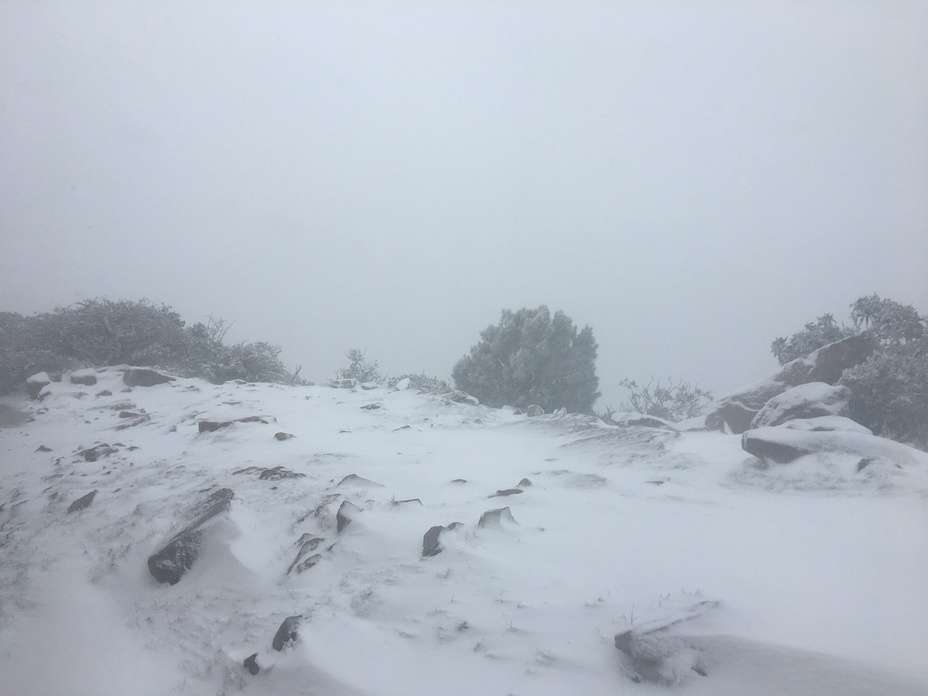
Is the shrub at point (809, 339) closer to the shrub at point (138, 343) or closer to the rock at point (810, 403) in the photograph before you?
the rock at point (810, 403)

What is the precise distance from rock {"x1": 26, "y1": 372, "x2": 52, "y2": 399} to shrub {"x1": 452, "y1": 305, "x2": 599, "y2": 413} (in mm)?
10738

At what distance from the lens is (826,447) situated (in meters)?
5.40

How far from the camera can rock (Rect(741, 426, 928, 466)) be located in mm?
5250

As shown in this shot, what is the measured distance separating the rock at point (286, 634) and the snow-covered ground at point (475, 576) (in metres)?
0.09

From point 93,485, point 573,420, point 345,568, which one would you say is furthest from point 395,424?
point 345,568

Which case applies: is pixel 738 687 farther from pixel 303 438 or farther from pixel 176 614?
pixel 303 438

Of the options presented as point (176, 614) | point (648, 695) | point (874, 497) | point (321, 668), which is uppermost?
point (874, 497)

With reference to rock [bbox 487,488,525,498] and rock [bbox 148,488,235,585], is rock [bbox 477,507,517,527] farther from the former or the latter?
rock [bbox 148,488,235,585]

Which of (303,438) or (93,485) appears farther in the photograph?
(303,438)

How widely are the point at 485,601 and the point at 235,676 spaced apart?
1454 millimetres

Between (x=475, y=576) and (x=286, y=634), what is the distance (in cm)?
118

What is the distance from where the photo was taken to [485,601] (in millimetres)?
3375

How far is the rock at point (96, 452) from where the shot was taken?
7.39 meters

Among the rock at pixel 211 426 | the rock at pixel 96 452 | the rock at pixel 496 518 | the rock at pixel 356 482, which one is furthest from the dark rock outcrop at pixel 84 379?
the rock at pixel 496 518
